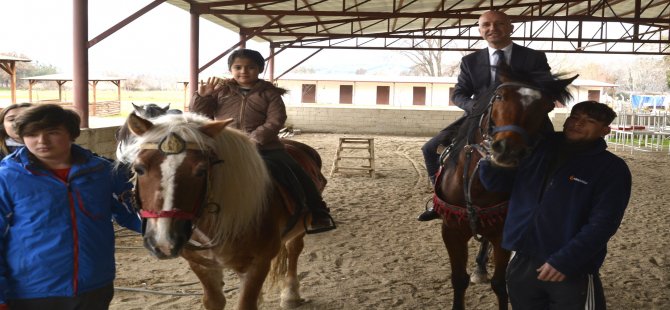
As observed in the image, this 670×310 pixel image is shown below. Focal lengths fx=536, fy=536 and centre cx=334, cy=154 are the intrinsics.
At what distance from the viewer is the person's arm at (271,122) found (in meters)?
3.15

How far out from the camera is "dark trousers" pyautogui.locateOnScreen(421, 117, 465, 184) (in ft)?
12.1

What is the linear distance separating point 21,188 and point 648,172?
12340 millimetres

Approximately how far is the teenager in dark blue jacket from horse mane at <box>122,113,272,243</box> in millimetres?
1206

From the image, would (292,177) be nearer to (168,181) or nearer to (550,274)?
(168,181)

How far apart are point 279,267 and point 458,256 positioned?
4.23ft

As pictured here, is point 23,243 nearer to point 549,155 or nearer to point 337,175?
point 549,155

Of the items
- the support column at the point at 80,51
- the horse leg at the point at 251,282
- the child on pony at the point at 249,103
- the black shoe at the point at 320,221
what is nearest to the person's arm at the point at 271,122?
the child on pony at the point at 249,103

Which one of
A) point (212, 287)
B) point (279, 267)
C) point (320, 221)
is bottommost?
point (279, 267)

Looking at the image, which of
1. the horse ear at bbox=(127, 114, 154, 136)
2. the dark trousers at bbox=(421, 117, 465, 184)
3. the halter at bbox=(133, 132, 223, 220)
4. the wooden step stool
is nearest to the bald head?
the dark trousers at bbox=(421, 117, 465, 184)

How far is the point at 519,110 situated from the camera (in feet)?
8.32

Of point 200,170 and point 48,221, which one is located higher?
point 200,170

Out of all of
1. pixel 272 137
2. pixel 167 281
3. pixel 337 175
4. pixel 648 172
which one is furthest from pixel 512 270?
pixel 648 172

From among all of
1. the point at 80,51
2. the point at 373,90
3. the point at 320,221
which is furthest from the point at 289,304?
the point at 373,90

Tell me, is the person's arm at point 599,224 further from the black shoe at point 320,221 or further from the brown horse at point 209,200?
the black shoe at point 320,221
